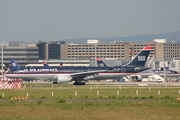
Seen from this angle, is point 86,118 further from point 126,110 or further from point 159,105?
point 159,105

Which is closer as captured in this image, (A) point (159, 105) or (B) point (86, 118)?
(B) point (86, 118)

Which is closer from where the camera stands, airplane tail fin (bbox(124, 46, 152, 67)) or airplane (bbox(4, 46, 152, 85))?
airplane (bbox(4, 46, 152, 85))

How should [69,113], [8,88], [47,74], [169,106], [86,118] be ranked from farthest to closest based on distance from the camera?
[47,74] → [8,88] → [169,106] → [69,113] → [86,118]

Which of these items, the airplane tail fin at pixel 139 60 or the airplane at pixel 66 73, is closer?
the airplane at pixel 66 73

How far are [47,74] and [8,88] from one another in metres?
18.8

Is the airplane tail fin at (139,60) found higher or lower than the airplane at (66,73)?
higher

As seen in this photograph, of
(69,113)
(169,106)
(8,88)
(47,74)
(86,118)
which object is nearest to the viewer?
(86,118)

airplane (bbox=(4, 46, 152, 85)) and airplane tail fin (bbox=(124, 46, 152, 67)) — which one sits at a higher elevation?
airplane tail fin (bbox=(124, 46, 152, 67))

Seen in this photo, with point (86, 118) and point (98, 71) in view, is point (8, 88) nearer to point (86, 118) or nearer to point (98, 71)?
point (98, 71)

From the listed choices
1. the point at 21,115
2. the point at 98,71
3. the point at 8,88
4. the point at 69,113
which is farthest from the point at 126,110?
the point at 98,71

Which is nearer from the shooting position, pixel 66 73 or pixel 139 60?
pixel 66 73

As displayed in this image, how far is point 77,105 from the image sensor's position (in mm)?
56156

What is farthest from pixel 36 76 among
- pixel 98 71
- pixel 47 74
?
pixel 98 71

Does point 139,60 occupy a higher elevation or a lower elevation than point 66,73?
higher
